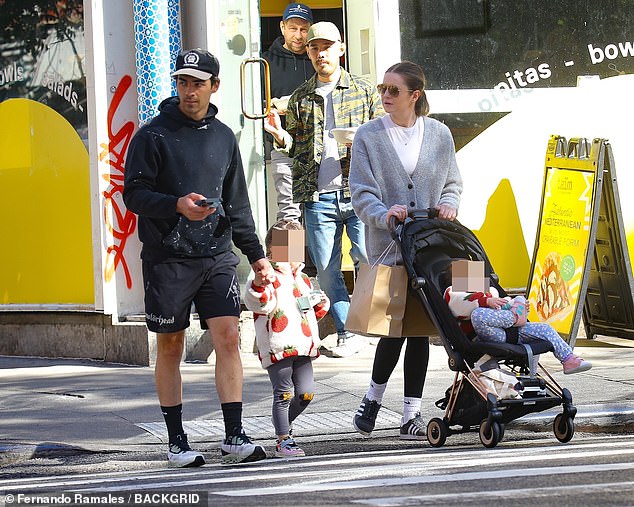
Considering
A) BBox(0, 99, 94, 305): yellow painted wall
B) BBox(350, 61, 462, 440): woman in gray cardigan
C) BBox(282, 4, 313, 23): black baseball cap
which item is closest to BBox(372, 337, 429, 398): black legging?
BBox(350, 61, 462, 440): woman in gray cardigan

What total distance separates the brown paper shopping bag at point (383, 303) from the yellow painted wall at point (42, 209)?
444 centimetres

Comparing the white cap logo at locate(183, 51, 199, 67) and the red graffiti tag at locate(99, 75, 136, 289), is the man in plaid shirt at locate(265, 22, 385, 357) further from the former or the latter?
the white cap logo at locate(183, 51, 199, 67)

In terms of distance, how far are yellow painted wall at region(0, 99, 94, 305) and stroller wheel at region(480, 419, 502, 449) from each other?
5.26 metres

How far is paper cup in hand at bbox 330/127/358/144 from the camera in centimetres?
1057

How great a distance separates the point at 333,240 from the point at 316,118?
2.99 ft

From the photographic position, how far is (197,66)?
287 inches

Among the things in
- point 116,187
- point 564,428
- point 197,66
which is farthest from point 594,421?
point 116,187

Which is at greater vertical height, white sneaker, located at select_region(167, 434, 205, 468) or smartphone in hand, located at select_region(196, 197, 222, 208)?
smartphone in hand, located at select_region(196, 197, 222, 208)

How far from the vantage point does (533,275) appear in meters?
11.3

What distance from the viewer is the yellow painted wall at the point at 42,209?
11.8 meters

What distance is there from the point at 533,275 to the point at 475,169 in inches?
38.6

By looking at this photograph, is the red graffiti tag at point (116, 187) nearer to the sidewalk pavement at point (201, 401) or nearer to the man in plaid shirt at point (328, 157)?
the sidewalk pavement at point (201, 401)

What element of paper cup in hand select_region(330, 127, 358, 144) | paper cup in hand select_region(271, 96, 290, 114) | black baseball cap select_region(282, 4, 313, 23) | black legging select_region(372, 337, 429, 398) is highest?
black baseball cap select_region(282, 4, 313, 23)

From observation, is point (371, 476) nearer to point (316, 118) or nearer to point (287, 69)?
point (316, 118)
